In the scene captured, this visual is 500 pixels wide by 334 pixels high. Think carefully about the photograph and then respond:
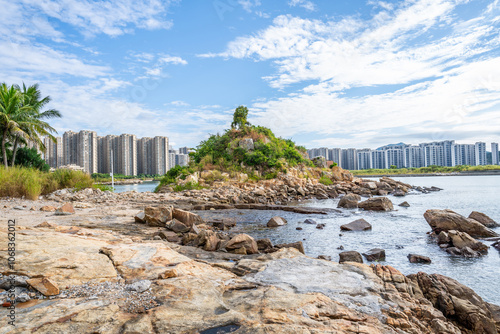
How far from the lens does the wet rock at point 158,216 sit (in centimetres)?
984

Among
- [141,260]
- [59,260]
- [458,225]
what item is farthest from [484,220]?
[59,260]

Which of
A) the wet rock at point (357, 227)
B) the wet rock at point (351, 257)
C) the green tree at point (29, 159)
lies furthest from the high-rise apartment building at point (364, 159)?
the wet rock at point (351, 257)

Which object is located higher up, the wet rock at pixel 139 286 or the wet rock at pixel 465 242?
the wet rock at pixel 139 286

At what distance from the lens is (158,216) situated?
993 cm

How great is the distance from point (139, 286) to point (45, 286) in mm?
1109

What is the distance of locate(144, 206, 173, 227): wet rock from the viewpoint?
984 centimetres

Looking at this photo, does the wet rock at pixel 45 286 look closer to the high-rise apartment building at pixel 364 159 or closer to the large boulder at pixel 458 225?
the large boulder at pixel 458 225

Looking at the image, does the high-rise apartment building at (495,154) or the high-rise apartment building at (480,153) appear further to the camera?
the high-rise apartment building at (495,154)

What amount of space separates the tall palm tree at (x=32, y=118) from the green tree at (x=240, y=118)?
68.7 feet

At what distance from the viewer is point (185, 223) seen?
980 cm

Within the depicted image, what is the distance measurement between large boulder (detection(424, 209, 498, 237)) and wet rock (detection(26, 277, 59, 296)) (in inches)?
489

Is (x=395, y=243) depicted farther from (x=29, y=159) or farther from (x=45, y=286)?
(x=29, y=159)

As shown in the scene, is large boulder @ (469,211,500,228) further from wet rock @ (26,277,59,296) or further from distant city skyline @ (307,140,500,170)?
distant city skyline @ (307,140,500,170)

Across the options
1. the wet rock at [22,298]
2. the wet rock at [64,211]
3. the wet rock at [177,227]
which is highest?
the wet rock at [22,298]
